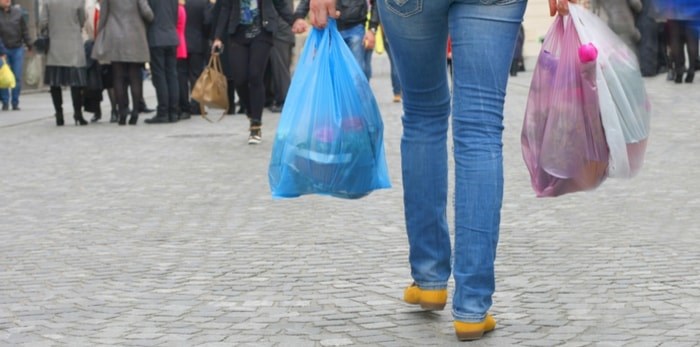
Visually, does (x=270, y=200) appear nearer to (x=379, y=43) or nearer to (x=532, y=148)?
(x=532, y=148)

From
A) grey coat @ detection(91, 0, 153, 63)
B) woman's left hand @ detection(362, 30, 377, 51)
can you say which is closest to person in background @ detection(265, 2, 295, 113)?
grey coat @ detection(91, 0, 153, 63)

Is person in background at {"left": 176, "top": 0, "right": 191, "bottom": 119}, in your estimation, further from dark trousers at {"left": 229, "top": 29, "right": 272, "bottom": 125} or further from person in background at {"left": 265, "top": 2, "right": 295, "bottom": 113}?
dark trousers at {"left": 229, "top": 29, "right": 272, "bottom": 125}

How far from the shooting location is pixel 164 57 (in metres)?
17.8

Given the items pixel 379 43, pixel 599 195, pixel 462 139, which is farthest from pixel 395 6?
pixel 379 43

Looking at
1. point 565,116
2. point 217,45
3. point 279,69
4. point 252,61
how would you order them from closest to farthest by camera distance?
1. point 565,116
2. point 252,61
3. point 217,45
4. point 279,69

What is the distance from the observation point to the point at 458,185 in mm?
4461

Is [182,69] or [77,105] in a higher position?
[182,69]

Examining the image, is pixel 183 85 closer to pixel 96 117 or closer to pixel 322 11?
pixel 96 117

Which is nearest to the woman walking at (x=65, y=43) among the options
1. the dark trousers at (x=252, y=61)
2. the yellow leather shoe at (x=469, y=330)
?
the dark trousers at (x=252, y=61)

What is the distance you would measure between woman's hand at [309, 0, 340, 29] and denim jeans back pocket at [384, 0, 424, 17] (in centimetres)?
38

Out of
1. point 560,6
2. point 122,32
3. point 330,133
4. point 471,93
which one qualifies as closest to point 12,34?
point 122,32

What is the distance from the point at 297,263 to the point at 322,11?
165cm

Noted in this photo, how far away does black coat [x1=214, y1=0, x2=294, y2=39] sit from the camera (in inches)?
504

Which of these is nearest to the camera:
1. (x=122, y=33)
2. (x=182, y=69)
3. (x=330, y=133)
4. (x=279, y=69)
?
(x=330, y=133)
